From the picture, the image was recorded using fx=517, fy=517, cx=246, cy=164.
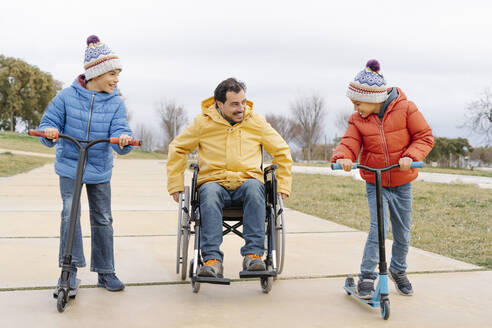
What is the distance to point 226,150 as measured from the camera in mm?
3457

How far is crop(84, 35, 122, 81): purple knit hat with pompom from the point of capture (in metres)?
3.24

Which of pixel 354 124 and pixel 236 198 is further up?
pixel 354 124

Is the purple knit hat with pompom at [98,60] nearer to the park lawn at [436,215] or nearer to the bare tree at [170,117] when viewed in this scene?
the park lawn at [436,215]

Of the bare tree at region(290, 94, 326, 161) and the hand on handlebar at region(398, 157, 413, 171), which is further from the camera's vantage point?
the bare tree at region(290, 94, 326, 161)

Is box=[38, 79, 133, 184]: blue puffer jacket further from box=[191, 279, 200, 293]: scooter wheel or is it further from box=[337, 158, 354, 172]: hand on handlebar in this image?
box=[337, 158, 354, 172]: hand on handlebar

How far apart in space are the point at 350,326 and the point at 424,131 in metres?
1.27

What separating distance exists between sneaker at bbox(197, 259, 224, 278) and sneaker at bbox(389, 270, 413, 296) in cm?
115

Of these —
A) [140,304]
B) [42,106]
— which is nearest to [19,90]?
[42,106]

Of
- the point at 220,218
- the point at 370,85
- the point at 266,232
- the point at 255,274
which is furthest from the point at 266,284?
the point at 370,85

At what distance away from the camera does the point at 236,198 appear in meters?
3.38

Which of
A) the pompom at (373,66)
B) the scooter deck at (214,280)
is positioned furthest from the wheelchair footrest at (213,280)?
the pompom at (373,66)

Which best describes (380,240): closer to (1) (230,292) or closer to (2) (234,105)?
(1) (230,292)

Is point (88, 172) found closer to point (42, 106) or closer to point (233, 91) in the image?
point (233, 91)

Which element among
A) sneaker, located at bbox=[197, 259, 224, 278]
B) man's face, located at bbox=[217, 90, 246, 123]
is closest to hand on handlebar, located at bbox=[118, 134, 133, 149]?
man's face, located at bbox=[217, 90, 246, 123]
